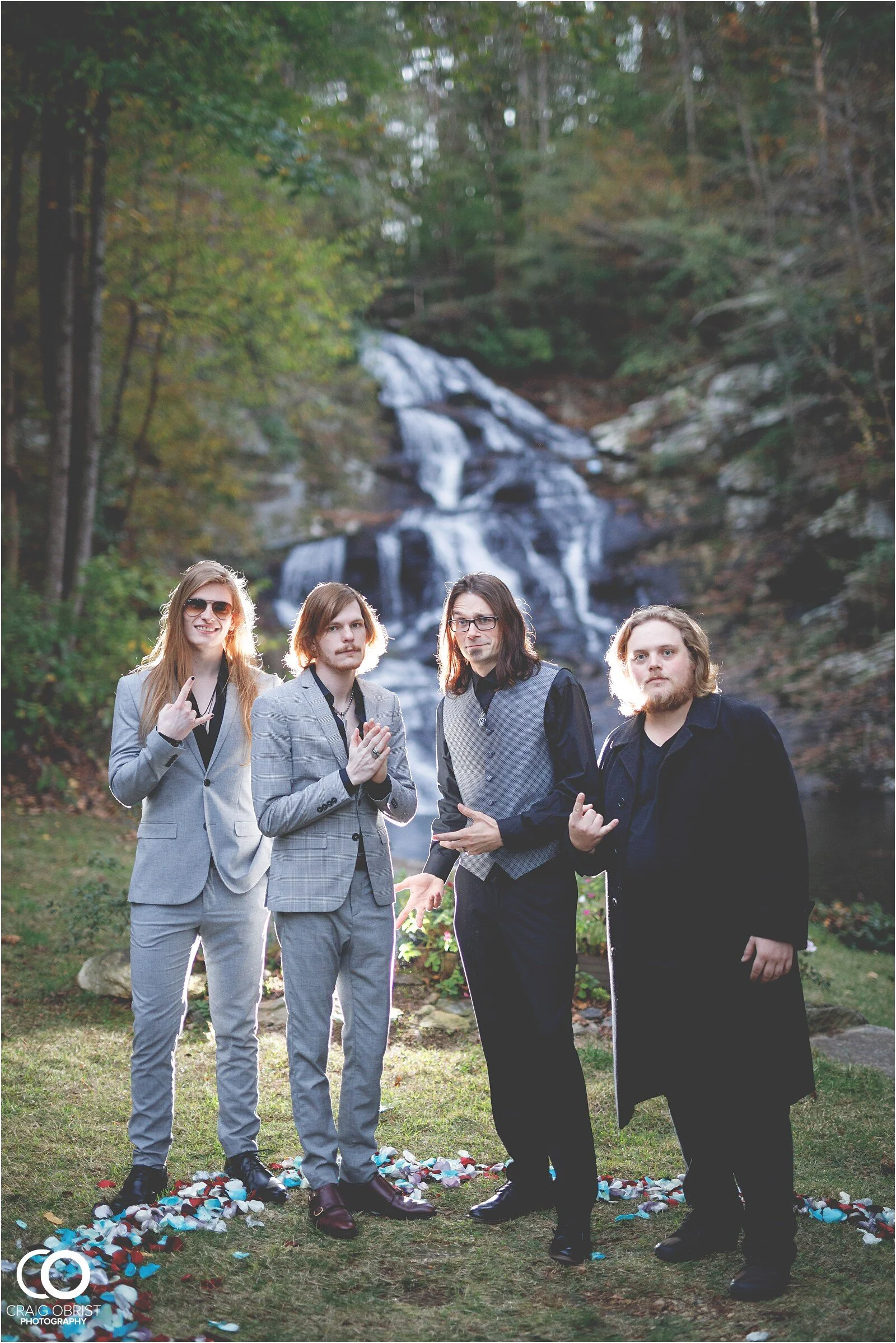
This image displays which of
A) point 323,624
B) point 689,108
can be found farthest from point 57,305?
point 689,108

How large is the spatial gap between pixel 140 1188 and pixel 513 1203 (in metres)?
1.23

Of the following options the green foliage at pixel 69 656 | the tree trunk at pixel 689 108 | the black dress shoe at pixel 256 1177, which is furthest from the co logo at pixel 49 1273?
the tree trunk at pixel 689 108

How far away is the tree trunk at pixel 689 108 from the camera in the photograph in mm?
22531

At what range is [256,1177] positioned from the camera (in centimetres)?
365

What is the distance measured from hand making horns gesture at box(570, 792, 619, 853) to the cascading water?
32.1 feet

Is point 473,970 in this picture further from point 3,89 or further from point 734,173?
point 734,173

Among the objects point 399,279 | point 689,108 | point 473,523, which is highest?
point 689,108

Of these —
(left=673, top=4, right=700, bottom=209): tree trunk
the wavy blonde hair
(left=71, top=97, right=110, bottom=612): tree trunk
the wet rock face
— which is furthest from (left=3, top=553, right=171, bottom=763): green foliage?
(left=673, top=4, right=700, bottom=209): tree trunk

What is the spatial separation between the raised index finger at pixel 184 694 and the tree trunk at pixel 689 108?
21592 mm

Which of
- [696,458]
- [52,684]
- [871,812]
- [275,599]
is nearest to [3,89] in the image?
[52,684]

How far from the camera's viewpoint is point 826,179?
15.4 metres

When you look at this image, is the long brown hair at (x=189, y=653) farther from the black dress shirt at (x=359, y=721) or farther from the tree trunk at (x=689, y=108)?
the tree trunk at (x=689, y=108)

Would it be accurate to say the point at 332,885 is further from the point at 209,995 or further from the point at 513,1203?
the point at 513,1203

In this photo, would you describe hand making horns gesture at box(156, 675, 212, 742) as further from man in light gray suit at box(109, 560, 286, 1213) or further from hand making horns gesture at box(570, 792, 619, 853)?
hand making horns gesture at box(570, 792, 619, 853)
